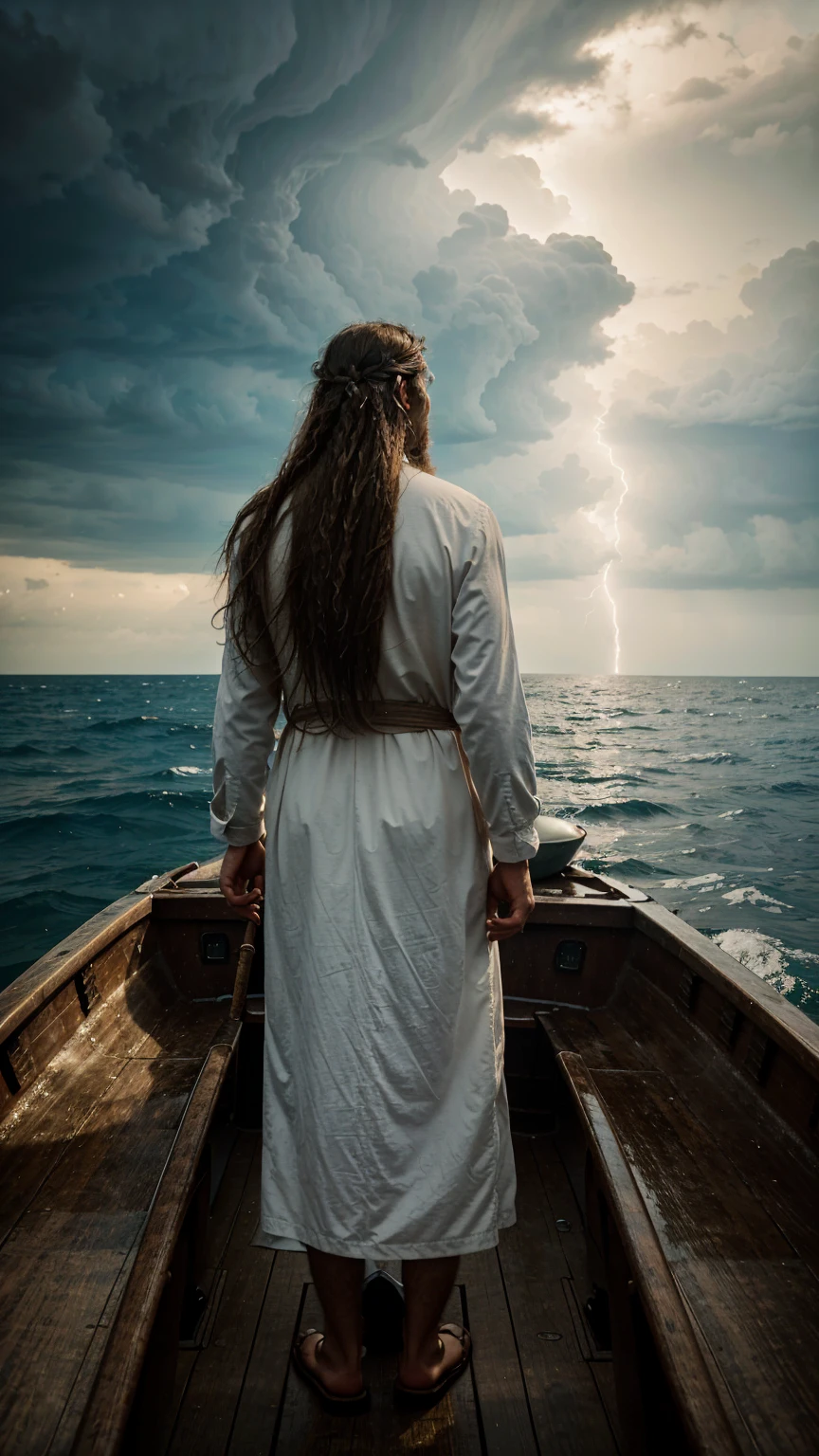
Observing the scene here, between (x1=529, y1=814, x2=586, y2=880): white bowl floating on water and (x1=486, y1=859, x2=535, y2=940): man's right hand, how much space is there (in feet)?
4.80

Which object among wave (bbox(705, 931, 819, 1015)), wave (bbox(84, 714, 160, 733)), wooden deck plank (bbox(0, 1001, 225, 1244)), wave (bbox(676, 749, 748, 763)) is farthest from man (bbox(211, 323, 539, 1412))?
wave (bbox(84, 714, 160, 733))

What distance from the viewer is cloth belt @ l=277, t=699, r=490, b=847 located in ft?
4.38

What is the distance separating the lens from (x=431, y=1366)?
154 centimetres

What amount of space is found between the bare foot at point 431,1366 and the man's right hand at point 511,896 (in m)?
0.84

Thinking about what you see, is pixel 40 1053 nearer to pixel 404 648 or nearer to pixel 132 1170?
pixel 132 1170

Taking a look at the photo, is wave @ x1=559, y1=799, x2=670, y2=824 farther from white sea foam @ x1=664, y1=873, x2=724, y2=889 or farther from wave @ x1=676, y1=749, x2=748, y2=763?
wave @ x1=676, y1=749, x2=748, y2=763

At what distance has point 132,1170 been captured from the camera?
5.41ft

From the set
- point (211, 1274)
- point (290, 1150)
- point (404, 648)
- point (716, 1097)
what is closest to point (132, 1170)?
point (290, 1150)

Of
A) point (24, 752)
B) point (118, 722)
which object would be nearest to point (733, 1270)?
point (24, 752)

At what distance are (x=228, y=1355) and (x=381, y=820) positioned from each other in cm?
132

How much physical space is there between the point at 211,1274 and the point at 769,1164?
134 cm


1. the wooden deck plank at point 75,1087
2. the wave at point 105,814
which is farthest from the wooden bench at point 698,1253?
the wave at point 105,814

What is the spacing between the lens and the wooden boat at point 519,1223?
1.20 m

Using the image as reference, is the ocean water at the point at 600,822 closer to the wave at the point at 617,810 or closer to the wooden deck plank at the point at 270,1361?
the wave at the point at 617,810
